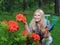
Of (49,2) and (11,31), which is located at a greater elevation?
(11,31)

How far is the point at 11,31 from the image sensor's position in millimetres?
3045

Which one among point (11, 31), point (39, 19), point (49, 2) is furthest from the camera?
point (49, 2)

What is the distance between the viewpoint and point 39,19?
5.01 metres

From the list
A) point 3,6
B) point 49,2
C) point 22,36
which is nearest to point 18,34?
point 22,36

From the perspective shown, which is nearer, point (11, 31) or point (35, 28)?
point (11, 31)

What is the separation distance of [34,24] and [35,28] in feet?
0.24

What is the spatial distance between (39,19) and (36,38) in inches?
74.1

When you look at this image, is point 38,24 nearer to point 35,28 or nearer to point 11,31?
point 35,28

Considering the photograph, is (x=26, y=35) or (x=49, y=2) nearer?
(x=26, y=35)

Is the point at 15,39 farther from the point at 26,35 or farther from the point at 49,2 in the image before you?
the point at 49,2

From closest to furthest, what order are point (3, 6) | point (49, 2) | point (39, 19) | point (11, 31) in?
1. point (11, 31)
2. point (39, 19)
3. point (3, 6)
4. point (49, 2)

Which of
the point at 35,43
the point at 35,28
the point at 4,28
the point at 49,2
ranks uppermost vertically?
the point at 4,28

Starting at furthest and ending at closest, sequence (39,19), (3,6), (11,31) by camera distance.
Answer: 1. (3,6)
2. (39,19)
3. (11,31)

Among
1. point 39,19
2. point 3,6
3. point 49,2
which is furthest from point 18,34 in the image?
point 49,2
